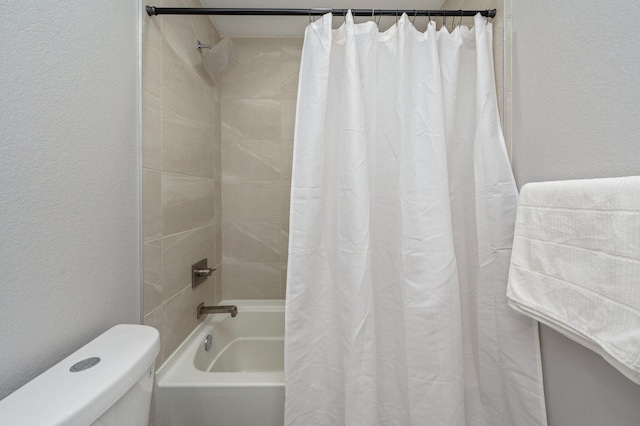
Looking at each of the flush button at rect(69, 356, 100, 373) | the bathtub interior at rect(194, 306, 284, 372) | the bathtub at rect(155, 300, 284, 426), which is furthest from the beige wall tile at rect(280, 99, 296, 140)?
the flush button at rect(69, 356, 100, 373)

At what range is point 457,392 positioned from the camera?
2.77 feet

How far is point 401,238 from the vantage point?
0.90m

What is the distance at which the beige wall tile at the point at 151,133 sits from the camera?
37.2 inches

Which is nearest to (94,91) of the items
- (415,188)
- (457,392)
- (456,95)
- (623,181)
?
(415,188)

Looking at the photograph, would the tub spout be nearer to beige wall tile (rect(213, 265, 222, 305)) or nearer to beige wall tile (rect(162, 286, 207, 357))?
beige wall tile (rect(162, 286, 207, 357))

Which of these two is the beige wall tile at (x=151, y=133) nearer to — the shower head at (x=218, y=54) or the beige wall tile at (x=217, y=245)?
the shower head at (x=218, y=54)

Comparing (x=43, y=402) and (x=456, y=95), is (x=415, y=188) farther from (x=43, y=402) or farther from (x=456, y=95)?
(x=43, y=402)

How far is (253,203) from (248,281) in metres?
0.52

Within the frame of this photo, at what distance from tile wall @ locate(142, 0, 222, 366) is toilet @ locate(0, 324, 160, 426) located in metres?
0.35

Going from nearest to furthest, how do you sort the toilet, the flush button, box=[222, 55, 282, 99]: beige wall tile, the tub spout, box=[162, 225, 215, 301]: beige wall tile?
the toilet < the flush button < box=[162, 225, 215, 301]: beige wall tile < the tub spout < box=[222, 55, 282, 99]: beige wall tile

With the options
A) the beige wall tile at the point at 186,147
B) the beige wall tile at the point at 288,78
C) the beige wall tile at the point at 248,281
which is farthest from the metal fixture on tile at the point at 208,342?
the beige wall tile at the point at 288,78

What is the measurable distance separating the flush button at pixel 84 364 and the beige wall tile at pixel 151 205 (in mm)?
455

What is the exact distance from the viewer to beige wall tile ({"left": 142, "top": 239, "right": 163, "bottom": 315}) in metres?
0.95

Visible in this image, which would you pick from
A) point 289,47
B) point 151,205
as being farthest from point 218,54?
point 151,205
